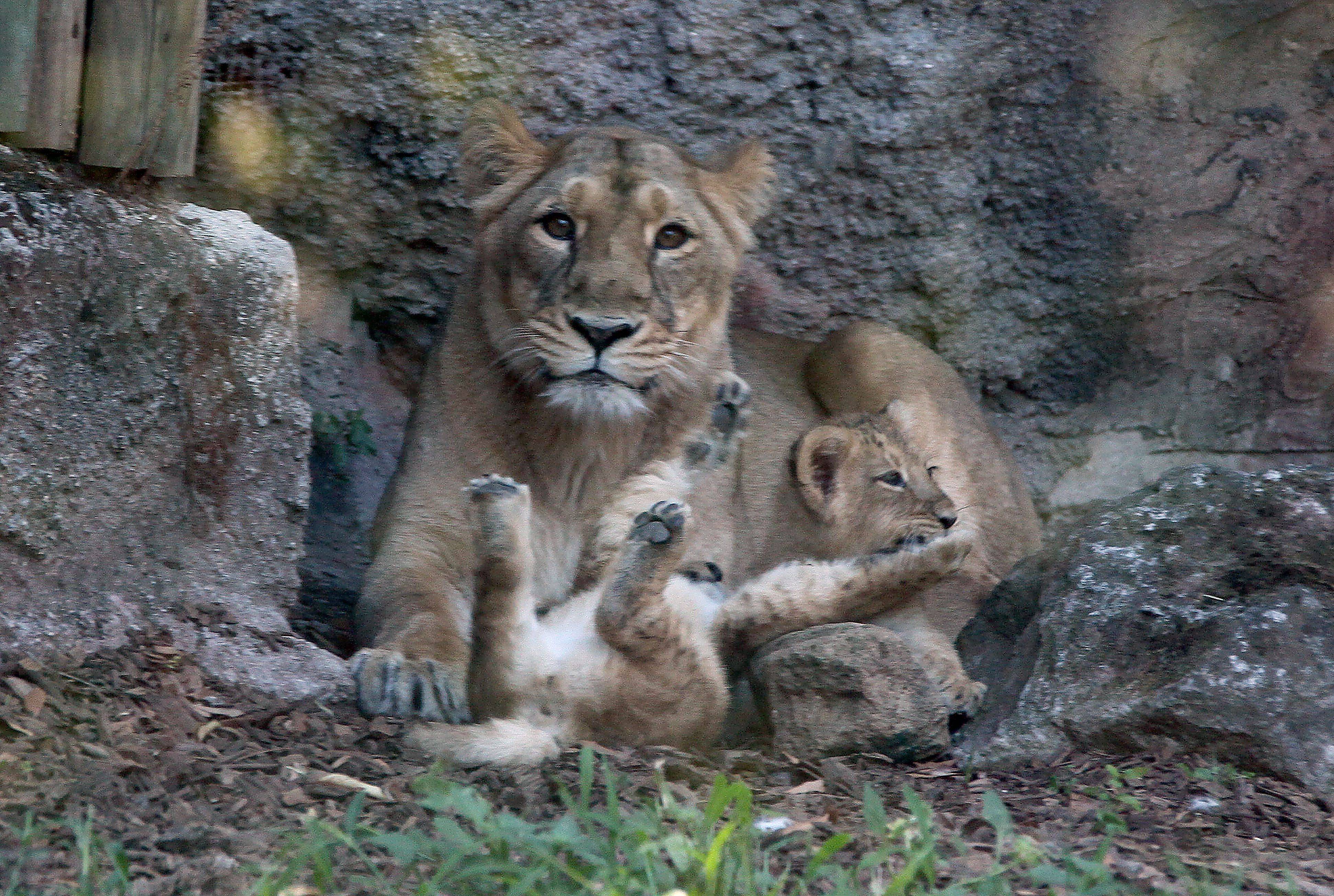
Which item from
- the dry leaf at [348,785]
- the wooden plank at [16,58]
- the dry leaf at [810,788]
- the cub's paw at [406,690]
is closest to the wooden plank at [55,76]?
the wooden plank at [16,58]

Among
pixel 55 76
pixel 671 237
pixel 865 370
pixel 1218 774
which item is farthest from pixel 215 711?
pixel 865 370

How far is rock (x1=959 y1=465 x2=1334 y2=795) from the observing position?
11.4 feet

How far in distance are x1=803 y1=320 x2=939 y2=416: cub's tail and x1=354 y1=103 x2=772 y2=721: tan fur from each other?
998 millimetres

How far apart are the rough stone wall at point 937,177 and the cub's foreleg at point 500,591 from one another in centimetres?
150

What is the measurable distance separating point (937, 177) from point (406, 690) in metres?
3.01

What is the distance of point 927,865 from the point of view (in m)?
2.59

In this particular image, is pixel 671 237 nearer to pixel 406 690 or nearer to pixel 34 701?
pixel 406 690

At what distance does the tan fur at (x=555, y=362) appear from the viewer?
4188 mm

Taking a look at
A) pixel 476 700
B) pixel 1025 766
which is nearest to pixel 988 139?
pixel 1025 766

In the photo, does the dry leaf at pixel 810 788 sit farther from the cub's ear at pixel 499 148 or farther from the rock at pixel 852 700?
the cub's ear at pixel 499 148

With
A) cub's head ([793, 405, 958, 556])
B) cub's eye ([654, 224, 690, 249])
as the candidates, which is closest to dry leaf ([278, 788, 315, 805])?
cub's eye ([654, 224, 690, 249])

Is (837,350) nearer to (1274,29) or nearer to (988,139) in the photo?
(988,139)

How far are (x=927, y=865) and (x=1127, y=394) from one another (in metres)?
3.90

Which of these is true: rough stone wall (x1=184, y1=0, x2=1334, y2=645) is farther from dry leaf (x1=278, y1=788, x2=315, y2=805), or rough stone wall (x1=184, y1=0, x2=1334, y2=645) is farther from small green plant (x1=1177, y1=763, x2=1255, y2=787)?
small green plant (x1=1177, y1=763, x2=1255, y2=787)
